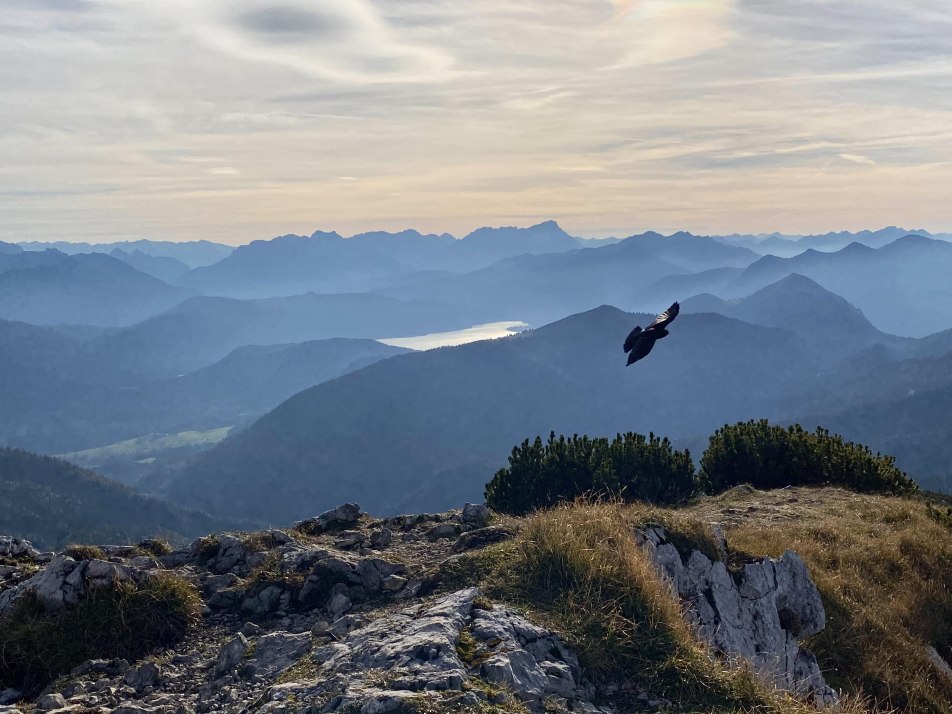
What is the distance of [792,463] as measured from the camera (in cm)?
2741

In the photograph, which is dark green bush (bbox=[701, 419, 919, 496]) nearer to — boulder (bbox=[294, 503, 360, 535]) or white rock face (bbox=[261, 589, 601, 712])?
boulder (bbox=[294, 503, 360, 535])

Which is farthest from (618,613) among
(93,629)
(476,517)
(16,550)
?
(16,550)

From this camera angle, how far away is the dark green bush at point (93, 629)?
33.8 feet

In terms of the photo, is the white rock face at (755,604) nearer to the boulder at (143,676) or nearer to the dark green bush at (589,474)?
the boulder at (143,676)

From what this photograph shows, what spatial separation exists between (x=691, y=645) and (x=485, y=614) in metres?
2.80

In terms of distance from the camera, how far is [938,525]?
1956cm

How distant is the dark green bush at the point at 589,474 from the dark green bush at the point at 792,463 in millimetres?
2510

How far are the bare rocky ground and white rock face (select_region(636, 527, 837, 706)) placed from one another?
0.10 ft

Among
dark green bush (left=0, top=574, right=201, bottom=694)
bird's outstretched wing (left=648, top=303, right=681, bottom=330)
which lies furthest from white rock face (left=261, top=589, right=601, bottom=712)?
bird's outstretched wing (left=648, top=303, right=681, bottom=330)

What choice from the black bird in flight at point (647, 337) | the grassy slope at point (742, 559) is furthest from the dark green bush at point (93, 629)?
the black bird in flight at point (647, 337)

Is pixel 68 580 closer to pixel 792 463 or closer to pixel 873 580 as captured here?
pixel 873 580

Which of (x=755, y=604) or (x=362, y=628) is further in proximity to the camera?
(x=755, y=604)

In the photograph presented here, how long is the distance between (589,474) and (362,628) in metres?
15.3

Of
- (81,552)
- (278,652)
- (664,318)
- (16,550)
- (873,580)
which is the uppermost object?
(664,318)
